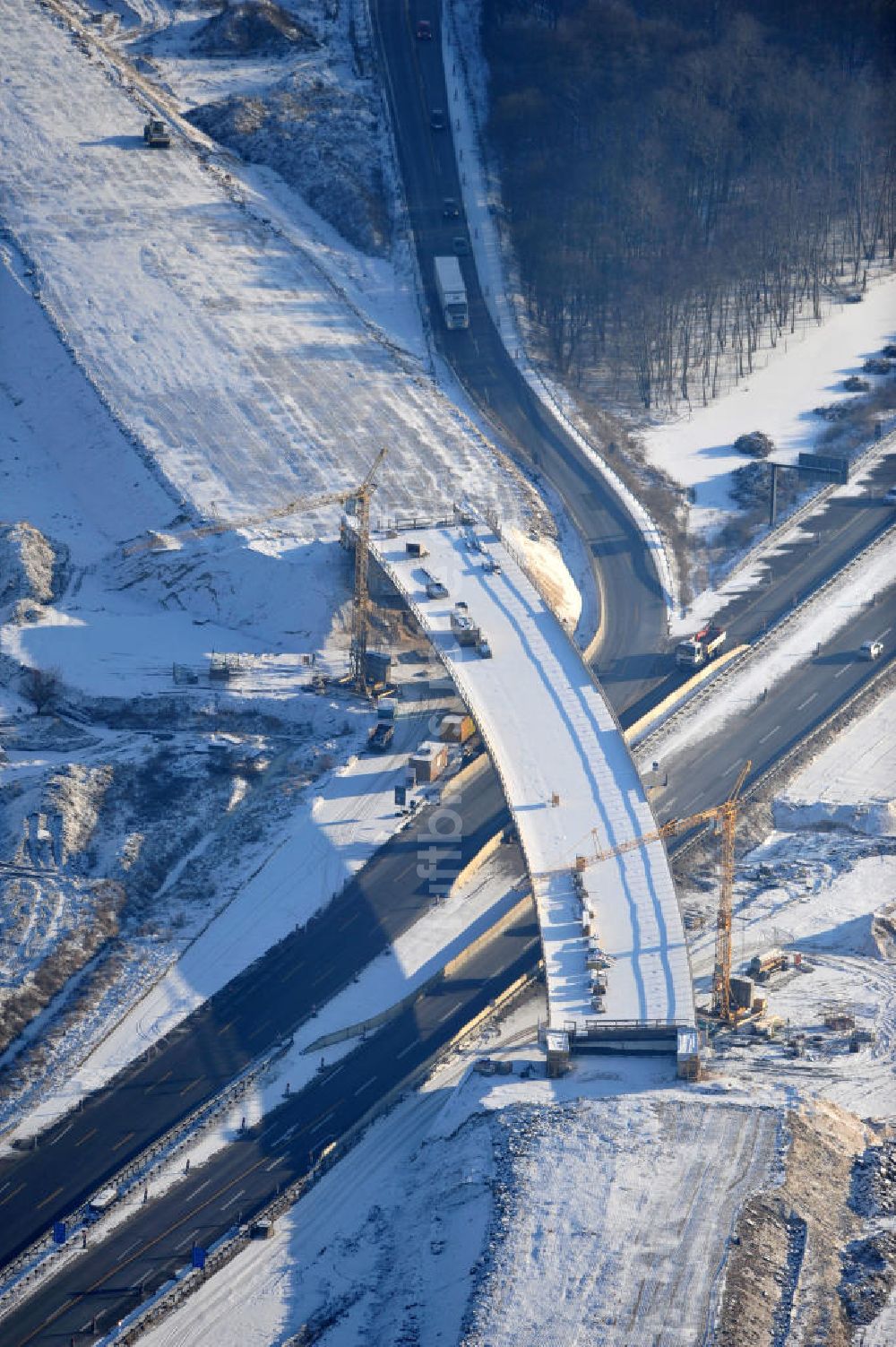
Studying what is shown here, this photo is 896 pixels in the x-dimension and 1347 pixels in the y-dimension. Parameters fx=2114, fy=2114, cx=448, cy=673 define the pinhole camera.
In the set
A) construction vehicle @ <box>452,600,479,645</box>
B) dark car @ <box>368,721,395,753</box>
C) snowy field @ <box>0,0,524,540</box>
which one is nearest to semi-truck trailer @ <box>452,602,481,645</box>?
construction vehicle @ <box>452,600,479,645</box>

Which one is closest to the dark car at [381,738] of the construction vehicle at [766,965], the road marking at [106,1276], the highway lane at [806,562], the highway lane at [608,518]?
the highway lane at [608,518]

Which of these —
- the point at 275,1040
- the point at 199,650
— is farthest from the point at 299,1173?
the point at 199,650

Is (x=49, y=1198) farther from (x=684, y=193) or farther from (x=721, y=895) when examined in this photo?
(x=684, y=193)

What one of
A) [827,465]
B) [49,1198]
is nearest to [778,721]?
[827,465]

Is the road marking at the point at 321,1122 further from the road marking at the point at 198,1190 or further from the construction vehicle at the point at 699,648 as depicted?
the construction vehicle at the point at 699,648

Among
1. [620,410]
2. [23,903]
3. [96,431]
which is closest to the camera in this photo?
[23,903]

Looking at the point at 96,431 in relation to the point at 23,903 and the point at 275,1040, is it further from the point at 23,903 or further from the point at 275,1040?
the point at 275,1040
